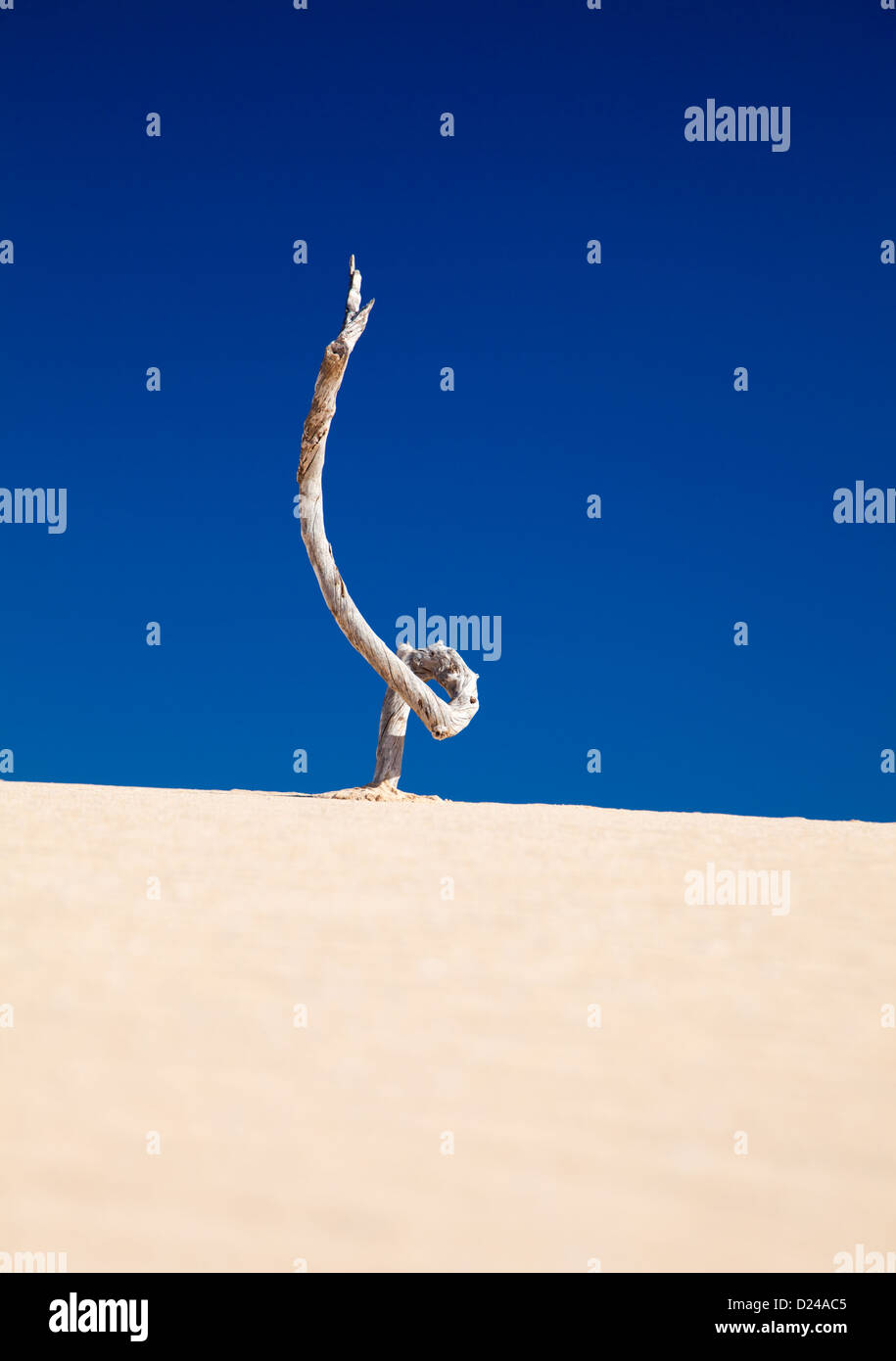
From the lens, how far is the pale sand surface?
2814mm

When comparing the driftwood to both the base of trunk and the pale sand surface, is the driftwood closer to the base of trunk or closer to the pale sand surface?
the base of trunk

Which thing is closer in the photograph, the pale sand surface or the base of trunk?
the pale sand surface

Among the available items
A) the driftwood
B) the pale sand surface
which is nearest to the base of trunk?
the driftwood

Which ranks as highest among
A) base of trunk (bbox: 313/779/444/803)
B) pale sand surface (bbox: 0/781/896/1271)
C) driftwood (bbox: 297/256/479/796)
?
driftwood (bbox: 297/256/479/796)

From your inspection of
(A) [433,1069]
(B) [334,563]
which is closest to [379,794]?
(B) [334,563]

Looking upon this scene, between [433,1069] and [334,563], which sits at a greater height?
[334,563]

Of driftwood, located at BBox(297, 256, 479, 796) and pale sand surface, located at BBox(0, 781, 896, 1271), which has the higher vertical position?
driftwood, located at BBox(297, 256, 479, 796)

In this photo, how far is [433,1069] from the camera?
376 centimetres

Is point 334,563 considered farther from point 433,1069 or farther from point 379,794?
point 433,1069

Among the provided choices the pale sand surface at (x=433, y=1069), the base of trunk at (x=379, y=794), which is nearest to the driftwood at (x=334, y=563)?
the base of trunk at (x=379, y=794)

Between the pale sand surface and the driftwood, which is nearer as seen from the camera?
the pale sand surface
